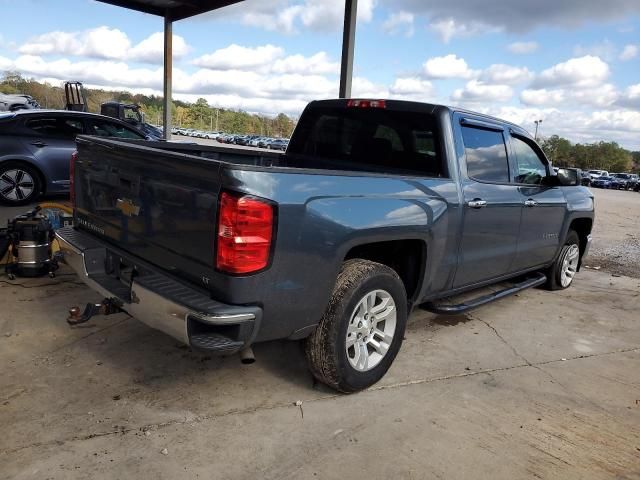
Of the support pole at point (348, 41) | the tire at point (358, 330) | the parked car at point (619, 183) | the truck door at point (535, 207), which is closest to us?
the tire at point (358, 330)

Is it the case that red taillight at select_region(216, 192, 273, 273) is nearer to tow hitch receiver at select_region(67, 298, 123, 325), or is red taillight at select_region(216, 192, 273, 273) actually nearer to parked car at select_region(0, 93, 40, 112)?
tow hitch receiver at select_region(67, 298, 123, 325)

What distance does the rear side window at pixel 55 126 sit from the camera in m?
8.33

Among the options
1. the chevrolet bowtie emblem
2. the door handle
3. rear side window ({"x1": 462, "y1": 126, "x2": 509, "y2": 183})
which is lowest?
the chevrolet bowtie emblem

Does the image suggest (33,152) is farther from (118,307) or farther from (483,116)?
(483,116)

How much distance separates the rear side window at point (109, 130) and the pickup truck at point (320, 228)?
499 centimetres

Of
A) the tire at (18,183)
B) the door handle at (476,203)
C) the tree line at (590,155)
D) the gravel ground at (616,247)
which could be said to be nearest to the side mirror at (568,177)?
the door handle at (476,203)

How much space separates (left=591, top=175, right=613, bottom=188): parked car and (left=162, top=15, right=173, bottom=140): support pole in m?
43.5

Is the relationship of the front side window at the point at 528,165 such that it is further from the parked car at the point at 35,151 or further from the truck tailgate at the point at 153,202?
the parked car at the point at 35,151

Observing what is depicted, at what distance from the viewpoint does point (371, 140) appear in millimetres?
4238

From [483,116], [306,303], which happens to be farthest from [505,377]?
[483,116]

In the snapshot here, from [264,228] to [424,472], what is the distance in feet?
4.75

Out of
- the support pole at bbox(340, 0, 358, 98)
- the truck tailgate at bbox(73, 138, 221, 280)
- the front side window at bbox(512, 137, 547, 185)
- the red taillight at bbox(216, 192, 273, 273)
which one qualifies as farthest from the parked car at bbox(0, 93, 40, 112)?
the red taillight at bbox(216, 192, 273, 273)

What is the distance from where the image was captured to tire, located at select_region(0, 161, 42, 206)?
8078 millimetres

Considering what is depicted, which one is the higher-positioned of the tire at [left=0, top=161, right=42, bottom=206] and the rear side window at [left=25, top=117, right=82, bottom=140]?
the rear side window at [left=25, top=117, right=82, bottom=140]
